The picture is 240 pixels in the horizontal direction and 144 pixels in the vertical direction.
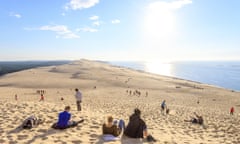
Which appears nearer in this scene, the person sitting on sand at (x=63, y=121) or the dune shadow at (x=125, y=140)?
the dune shadow at (x=125, y=140)

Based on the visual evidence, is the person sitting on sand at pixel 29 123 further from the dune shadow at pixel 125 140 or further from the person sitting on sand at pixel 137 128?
the person sitting on sand at pixel 137 128

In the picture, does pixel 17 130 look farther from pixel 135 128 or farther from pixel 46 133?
pixel 135 128

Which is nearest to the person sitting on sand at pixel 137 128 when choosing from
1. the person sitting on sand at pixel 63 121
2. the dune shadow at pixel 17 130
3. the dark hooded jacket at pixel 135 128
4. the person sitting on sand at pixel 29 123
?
the dark hooded jacket at pixel 135 128

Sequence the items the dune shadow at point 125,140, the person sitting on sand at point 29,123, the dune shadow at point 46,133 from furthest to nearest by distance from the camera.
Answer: the person sitting on sand at point 29,123, the dune shadow at point 125,140, the dune shadow at point 46,133

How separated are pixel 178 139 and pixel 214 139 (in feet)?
6.94

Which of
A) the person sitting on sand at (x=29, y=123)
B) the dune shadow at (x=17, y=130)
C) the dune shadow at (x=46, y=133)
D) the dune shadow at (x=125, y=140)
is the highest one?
the person sitting on sand at (x=29, y=123)

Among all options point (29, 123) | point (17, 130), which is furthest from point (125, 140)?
point (17, 130)

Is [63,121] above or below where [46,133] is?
above

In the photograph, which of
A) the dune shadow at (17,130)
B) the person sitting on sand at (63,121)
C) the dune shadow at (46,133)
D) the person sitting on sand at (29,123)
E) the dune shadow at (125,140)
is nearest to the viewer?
the dune shadow at (46,133)

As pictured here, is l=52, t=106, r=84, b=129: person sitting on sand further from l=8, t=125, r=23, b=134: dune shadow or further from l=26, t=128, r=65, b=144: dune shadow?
l=8, t=125, r=23, b=134: dune shadow

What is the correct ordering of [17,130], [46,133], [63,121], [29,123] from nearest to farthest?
[46,133]
[17,130]
[29,123]
[63,121]

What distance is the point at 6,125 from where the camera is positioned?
9.53m

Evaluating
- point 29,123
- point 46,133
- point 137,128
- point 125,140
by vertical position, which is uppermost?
point 29,123

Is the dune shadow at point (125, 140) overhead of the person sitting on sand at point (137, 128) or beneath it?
beneath
